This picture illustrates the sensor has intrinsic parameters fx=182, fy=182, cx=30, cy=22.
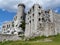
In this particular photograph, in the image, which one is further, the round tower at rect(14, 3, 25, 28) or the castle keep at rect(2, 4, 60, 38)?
the round tower at rect(14, 3, 25, 28)

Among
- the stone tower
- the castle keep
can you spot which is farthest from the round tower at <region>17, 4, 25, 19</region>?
the castle keep

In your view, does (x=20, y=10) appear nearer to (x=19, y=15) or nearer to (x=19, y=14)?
(x=19, y=14)

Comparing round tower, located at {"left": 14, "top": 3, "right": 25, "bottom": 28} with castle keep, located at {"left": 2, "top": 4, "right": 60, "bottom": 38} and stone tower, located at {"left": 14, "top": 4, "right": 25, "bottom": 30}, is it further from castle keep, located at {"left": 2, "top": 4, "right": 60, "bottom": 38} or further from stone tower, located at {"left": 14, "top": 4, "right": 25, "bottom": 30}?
castle keep, located at {"left": 2, "top": 4, "right": 60, "bottom": 38}

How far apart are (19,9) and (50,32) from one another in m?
39.7

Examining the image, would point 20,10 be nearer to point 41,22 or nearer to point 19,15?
point 19,15

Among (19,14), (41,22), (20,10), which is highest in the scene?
(20,10)

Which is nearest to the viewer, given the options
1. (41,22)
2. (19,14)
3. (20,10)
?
(41,22)

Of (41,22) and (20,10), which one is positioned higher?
(20,10)

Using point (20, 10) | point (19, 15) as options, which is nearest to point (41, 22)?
point (19, 15)

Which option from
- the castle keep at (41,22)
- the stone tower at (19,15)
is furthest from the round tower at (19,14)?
the castle keep at (41,22)

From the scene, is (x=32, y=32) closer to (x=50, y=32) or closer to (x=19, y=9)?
(x=50, y=32)

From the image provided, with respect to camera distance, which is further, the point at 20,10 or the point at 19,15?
the point at 20,10

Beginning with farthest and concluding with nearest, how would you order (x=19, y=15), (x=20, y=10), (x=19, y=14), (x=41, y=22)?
(x=20, y=10), (x=19, y=14), (x=19, y=15), (x=41, y=22)

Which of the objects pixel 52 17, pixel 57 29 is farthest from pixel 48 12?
pixel 57 29
